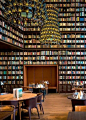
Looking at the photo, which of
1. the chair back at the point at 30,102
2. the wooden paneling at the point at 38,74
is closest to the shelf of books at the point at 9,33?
the wooden paneling at the point at 38,74

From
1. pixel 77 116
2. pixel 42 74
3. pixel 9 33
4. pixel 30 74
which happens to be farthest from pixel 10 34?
pixel 77 116

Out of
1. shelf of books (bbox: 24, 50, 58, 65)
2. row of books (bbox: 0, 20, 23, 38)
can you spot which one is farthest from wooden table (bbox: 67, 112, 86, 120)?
shelf of books (bbox: 24, 50, 58, 65)

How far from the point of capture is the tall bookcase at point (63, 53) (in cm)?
1135

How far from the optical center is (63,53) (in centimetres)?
1145

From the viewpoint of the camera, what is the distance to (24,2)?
3.62 metres

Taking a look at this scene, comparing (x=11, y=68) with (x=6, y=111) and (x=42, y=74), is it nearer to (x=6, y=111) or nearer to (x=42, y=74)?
(x=42, y=74)

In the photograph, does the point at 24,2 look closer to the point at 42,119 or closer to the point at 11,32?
the point at 42,119

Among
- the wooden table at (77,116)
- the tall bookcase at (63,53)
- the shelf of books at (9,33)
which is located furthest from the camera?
the tall bookcase at (63,53)

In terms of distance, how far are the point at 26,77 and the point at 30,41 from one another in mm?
2372

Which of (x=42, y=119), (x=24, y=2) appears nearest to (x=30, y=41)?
(x=42, y=119)

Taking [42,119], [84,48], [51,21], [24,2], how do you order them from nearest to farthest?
[24,2] → [42,119] → [51,21] → [84,48]

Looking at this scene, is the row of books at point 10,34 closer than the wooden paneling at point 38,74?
Yes

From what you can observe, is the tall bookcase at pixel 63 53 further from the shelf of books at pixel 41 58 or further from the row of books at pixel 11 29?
the row of books at pixel 11 29

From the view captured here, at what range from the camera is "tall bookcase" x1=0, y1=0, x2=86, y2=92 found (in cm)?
1135
